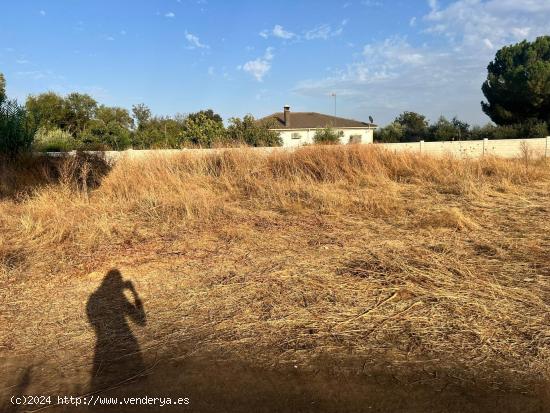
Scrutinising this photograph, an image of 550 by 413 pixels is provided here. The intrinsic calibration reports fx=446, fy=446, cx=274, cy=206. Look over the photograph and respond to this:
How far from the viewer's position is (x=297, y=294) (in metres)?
4.04

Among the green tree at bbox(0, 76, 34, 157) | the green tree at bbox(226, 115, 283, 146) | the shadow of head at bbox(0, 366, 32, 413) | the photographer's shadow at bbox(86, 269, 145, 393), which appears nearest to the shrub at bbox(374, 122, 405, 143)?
the green tree at bbox(226, 115, 283, 146)

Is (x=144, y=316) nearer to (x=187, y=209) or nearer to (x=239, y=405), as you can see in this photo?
(x=239, y=405)

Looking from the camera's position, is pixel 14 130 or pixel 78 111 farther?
pixel 78 111

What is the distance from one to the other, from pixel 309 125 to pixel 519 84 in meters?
20.1

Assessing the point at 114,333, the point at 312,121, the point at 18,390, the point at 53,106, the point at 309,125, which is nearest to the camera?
the point at 18,390

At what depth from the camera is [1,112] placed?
41.0 ft

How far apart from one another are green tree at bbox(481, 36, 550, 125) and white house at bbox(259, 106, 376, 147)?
11184mm

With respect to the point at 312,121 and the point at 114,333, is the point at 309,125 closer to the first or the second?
the point at 312,121

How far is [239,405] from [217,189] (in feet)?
25.1

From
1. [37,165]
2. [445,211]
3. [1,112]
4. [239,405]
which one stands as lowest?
[239,405]

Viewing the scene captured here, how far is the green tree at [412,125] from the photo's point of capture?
44.6 m

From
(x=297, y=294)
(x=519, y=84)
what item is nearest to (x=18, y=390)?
(x=297, y=294)

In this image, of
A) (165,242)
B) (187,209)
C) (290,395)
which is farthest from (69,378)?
(187,209)

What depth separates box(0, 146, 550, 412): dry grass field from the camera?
2732mm
